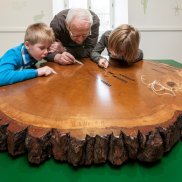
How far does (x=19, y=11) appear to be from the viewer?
9.74 ft

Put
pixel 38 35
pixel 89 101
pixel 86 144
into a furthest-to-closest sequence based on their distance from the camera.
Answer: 1. pixel 38 35
2. pixel 89 101
3. pixel 86 144

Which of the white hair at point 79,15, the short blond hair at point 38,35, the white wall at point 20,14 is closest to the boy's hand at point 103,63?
the white hair at point 79,15

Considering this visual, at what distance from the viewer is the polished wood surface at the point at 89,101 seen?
2.91ft

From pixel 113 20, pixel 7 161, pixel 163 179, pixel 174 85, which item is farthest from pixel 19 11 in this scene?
pixel 163 179

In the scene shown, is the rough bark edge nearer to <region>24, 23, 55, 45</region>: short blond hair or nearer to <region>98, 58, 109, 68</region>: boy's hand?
<region>24, 23, 55, 45</region>: short blond hair

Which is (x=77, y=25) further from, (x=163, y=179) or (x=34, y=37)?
(x=163, y=179)

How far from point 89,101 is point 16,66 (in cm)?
53

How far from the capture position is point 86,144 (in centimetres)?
82

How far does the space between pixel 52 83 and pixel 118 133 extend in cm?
53

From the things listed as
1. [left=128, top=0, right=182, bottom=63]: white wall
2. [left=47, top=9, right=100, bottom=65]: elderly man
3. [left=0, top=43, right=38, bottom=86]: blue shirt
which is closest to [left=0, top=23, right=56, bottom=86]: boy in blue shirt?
[left=0, top=43, right=38, bottom=86]: blue shirt

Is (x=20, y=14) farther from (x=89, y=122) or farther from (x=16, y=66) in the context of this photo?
(x=89, y=122)

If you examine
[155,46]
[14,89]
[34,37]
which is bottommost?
[155,46]

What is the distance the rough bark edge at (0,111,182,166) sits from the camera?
32.5 inches

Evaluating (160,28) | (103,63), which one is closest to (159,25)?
(160,28)
